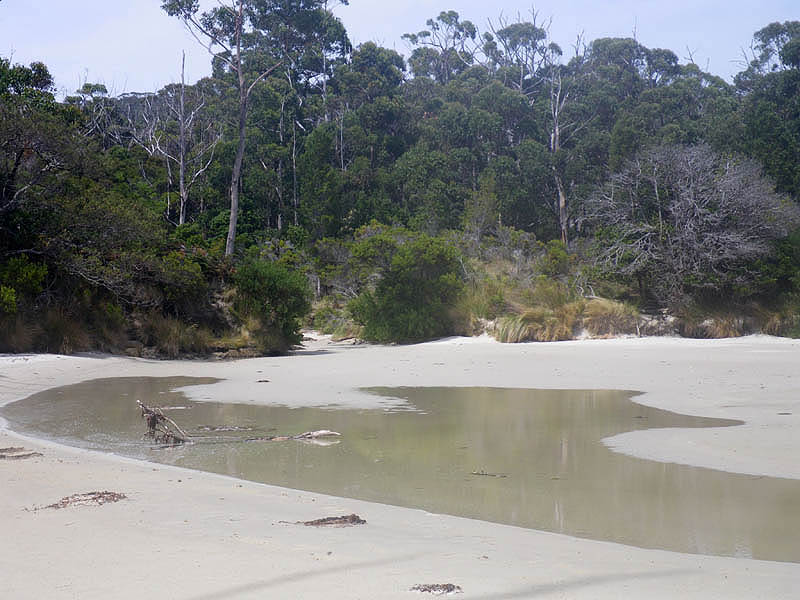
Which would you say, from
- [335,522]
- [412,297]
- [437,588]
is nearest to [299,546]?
[335,522]

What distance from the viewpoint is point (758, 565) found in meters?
3.85

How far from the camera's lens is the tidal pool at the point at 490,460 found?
191 inches

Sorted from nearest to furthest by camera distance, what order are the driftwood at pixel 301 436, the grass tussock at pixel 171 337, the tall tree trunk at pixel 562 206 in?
the driftwood at pixel 301 436
the grass tussock at pixel 171 337
the tall tree trunk at pixel 562 206

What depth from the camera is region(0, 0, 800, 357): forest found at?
17078 mm

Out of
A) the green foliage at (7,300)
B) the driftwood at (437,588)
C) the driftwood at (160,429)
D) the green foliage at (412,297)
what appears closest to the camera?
the driftwood at (437,588)

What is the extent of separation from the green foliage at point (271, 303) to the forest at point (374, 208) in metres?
0.05

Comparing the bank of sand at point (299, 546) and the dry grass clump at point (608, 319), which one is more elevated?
the dry grass clump at point (608, 319)

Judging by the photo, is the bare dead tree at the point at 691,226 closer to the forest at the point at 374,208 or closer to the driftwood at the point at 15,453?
the forest at the point at 374,208

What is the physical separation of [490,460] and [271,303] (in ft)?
42.6

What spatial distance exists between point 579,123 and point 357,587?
147ft

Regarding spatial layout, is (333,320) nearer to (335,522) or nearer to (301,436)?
(301,436)

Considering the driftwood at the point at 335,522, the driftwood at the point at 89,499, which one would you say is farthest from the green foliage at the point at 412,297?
the driftwood at the point at 335,522

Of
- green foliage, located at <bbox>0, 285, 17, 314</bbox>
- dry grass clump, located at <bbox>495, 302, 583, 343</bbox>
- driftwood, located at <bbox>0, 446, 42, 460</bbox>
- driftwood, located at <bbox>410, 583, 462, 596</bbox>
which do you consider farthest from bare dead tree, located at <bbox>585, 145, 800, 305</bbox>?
driftwood, located at <bbox>410, 583, 462, 596</bbox>

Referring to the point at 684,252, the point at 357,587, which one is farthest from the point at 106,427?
the point at 684,252
